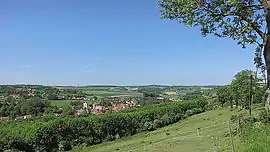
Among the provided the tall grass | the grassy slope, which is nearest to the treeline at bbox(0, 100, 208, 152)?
the grassy slope

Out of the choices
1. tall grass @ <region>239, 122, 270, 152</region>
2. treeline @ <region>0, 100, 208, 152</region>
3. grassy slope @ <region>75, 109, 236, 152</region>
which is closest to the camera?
tall grass @ <region>239, 122, 270, 152</region>

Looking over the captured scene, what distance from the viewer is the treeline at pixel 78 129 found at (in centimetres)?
7094

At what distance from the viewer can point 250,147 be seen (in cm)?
902

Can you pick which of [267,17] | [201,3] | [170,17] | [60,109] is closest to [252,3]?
[267,17]

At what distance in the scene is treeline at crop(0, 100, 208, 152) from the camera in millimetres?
70938

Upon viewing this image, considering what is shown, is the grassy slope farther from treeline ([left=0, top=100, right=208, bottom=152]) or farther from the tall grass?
treeline ([left=0, top=100, right=208, bottom=152])

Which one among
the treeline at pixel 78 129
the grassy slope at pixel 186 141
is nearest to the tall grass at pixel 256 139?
the grassy slope at pixel 186 141

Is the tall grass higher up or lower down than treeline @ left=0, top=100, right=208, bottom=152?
higher up

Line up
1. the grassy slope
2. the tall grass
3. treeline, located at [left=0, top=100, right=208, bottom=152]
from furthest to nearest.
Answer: treeline, located at [left=0, top=100, right=208, bottom=152] < the grassy slope < the tall grass

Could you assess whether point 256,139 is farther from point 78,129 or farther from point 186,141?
point 78,129

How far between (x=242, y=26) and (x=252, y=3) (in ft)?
2.76

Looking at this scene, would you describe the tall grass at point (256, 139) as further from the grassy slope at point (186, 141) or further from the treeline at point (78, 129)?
the treeline at point (78, 129)

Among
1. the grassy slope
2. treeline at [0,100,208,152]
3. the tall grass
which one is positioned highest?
the tall grass

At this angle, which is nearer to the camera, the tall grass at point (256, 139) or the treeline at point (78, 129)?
the tall grass at point (256, 139)
